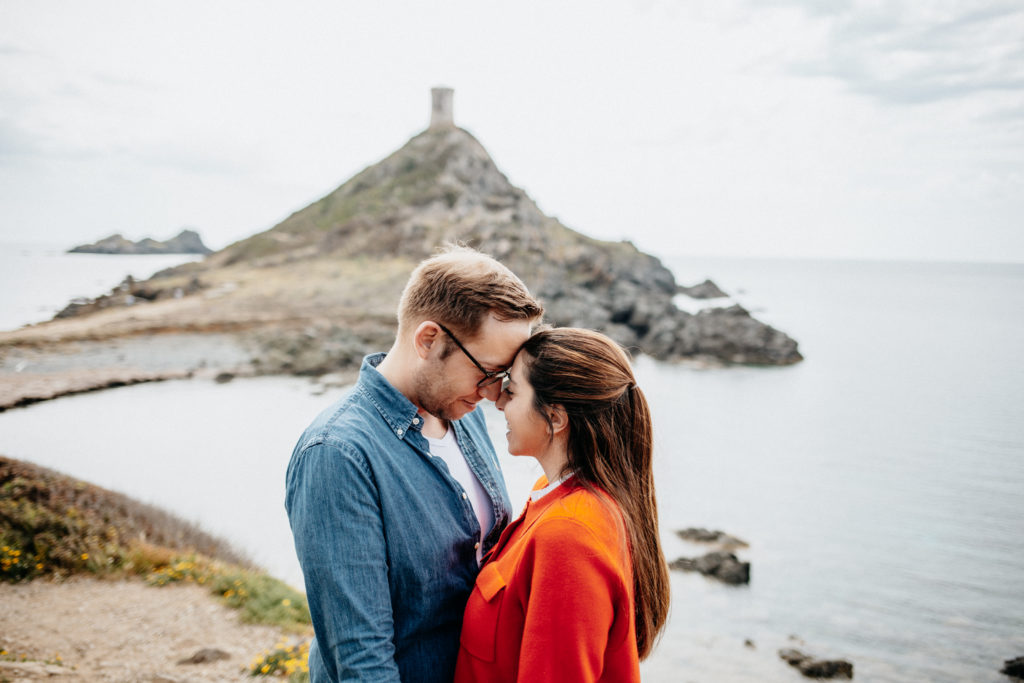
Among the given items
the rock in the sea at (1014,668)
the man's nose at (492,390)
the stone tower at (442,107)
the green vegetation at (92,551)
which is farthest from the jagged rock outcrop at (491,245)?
the man's nose at (492,390)

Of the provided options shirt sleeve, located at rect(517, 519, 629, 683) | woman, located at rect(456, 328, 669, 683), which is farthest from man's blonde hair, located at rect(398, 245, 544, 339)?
shirt sleeve, located at rect(517, 519, 629, 683)

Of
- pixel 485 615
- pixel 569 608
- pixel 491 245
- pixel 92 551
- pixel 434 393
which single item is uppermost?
pixel 491 245

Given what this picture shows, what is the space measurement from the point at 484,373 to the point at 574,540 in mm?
800

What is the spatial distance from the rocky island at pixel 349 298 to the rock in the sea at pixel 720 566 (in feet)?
31.3

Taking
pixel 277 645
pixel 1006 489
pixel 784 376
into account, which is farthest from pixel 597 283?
pixel 277 645

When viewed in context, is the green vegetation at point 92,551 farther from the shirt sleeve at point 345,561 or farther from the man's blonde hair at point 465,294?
the man's blonde hair at point 465,294

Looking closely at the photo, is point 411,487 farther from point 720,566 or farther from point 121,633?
point 720,566

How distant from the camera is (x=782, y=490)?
22938 millimetres

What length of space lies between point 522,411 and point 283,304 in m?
41.6

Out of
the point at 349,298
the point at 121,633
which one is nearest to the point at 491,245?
the point at 349,298

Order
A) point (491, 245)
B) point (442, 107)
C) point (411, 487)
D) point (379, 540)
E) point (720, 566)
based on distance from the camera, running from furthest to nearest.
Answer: point (442, 107) < point (491, 245) < point (720, 566) < point (411, 487) < point (379, 540)

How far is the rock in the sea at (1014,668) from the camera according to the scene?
12.4 meters

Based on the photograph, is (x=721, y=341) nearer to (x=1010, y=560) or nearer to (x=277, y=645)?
(x=1010, y=560)

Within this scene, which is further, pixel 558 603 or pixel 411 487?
pixel 411 487
